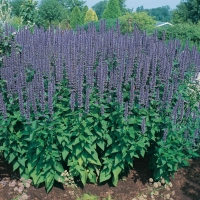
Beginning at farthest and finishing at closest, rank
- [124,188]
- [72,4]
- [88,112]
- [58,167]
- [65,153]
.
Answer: [72,4] < [124,188] < [58,167] < [65,153] < [88,112]

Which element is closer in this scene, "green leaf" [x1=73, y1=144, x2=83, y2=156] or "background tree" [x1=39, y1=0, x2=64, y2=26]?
"green leaf" [x1=73, y1=144, x2=83, y2=156]

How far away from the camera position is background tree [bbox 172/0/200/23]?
35.2 meters

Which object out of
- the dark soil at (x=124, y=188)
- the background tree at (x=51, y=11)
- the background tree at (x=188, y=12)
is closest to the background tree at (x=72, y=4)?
the background tree at (x=51, y=11)

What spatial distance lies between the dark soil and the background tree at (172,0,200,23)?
3261 centimetres

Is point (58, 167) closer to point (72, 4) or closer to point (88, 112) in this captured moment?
point (88, 112)

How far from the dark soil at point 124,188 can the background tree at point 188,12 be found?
107ft

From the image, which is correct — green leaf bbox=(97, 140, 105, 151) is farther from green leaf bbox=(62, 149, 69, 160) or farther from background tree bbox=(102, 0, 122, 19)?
background tree bbox=(102, 0, 122, 19)

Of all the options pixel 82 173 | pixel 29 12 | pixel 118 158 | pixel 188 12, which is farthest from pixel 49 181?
pixel 188 12

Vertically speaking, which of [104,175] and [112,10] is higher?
[112,10]

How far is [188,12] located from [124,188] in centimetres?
3520

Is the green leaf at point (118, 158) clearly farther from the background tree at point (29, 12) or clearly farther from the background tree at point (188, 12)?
the background tree at point (188, 12)

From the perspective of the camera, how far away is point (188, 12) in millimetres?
36281

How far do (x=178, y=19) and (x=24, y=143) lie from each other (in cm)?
3580

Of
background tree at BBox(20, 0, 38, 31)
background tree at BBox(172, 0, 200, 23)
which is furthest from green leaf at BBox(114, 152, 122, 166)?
background tree at BBox(172, 0, 200, 23)
